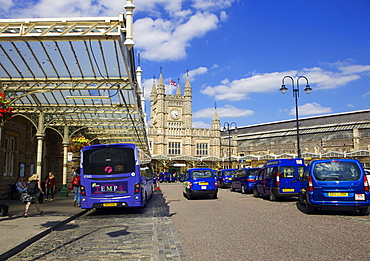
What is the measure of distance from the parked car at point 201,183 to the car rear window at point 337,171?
27.9 ft

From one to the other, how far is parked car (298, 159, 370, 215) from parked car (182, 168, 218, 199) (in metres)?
8.14

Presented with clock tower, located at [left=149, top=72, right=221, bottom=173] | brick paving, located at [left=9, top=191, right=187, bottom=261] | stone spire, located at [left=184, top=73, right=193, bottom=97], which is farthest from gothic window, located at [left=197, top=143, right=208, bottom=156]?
brick paving, located at [left=9, top=191, right=187, bottom=261]

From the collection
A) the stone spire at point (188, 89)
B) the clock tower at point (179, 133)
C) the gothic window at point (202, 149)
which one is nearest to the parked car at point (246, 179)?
the clock tower at point (179, 133)

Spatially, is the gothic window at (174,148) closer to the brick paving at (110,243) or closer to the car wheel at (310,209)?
the car wheel at (310,209)

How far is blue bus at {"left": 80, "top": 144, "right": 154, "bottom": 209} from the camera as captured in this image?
13.0m

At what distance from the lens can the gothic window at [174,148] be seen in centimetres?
8312

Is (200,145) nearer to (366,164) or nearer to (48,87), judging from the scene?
(366,164)

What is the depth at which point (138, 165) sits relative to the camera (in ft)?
44.5

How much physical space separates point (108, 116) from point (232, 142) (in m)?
72.5

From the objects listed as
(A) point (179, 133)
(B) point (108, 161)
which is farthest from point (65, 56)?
(A) point (179, 133)

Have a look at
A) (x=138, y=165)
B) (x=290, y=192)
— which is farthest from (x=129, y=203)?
(x=290, y=192)

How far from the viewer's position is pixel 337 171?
12023mm

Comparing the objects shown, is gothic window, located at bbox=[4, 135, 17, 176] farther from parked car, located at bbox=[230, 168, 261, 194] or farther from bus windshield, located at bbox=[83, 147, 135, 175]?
parked car, located at bbox=[230, 168, 261, 194]

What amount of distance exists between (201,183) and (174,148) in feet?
209
